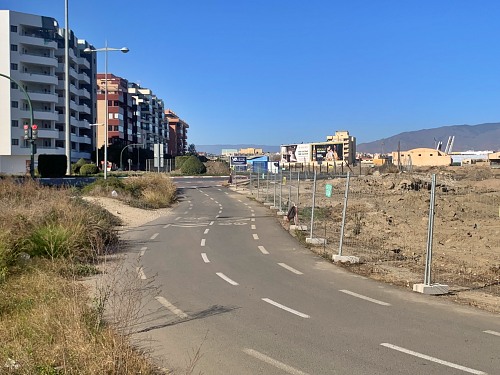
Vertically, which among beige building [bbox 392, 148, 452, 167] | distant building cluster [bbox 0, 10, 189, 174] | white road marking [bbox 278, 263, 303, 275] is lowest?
white road marking [bbox 278, 263, 303, 275]

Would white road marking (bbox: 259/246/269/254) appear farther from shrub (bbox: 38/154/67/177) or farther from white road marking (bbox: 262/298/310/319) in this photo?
shrub (bbox: 38/154/67/177)

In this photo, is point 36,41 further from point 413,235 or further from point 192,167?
point 413,235

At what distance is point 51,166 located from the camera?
167ft

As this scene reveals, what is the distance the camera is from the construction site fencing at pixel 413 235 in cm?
1094

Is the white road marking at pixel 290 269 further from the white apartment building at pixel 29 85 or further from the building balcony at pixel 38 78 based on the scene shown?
the building balcony at pixel 38 78

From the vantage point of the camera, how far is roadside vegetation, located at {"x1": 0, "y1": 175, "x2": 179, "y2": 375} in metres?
4.50

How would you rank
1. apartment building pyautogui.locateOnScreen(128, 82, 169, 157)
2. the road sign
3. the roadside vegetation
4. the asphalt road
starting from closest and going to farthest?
1. the roadside vegetation
2. the asphalt road
3. the road sign
4. apartment building pyautogui.locateOnScreen(128, 82, 169, 157)

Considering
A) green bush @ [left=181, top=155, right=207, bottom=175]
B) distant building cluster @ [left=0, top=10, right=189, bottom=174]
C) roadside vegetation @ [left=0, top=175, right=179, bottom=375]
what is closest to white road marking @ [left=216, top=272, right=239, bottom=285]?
roadside vegetation @ [left=0, top=175, right=179, bottom=375]

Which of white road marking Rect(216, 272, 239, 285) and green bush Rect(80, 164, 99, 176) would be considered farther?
green bush Rect(80, 164, 99, 176)

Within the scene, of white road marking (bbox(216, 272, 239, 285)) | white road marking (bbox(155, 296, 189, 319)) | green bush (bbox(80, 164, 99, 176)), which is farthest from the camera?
green bush (bbox(80, 164, 99, 176))

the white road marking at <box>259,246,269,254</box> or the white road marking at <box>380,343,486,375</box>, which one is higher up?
the white road marking at <box>380,343,486,375</box>

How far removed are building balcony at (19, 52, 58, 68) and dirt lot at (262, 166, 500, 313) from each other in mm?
59928

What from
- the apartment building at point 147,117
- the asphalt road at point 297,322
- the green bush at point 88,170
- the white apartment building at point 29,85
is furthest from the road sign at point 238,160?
the apartment building at point 147,117

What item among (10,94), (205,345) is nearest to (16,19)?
(10,94)
